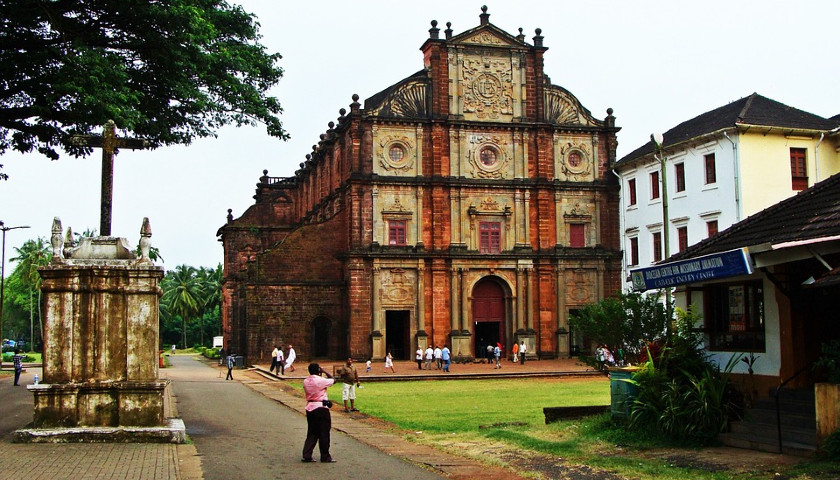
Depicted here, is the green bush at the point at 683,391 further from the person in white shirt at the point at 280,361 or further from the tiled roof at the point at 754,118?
the person in white shirt at the point at 280,361

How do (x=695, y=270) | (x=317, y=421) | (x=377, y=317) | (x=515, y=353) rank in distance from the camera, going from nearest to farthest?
1. (x=317, y=421)
2. (x=695, y=270)
3. (x=515, y=353)
4. (x=377, y=317)

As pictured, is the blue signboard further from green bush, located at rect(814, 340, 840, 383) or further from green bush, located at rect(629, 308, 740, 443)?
green bush, located at rect(814, 340, 840, 383)

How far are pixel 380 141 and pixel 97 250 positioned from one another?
31560 millimetres

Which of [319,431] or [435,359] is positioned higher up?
[319,431]

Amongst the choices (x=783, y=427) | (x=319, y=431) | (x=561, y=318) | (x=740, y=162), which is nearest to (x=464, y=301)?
(x=561, y=318)

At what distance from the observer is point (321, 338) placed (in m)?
46.9

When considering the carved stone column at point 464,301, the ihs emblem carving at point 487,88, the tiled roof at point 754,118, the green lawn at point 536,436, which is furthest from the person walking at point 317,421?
the ihs emblem carving at point 487,88

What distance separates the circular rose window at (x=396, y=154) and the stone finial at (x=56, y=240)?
31814 mm

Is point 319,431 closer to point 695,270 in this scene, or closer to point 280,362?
point 695,270

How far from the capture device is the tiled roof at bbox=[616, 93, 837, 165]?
36.8 metres

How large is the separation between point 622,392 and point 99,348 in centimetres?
862

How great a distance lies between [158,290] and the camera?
14.3 m

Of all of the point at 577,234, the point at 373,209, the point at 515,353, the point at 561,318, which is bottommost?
the point at 515,353

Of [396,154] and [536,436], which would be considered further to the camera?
[396,154]
